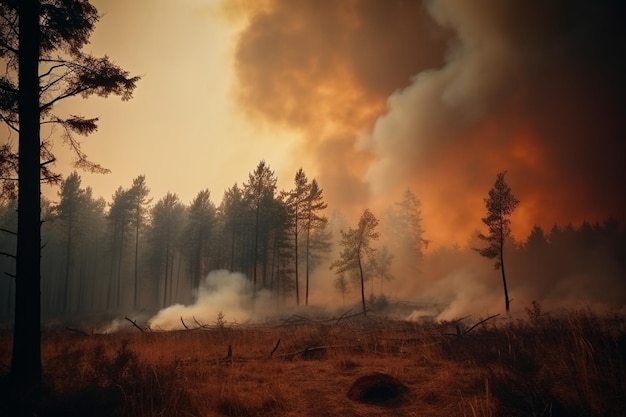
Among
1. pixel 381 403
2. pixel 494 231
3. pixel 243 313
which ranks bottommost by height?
pixel 243 313

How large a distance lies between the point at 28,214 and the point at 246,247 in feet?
132

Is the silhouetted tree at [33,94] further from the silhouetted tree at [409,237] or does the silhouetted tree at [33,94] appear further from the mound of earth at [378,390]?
the silhouetted tree at [409,237]

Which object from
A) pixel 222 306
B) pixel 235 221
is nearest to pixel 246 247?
pixel 235 221

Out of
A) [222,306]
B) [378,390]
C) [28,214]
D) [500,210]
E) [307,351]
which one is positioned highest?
[500,210]

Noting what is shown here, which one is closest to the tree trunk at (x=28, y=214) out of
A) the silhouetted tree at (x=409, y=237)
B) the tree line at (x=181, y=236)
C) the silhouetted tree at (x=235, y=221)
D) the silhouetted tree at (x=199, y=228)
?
the tree line at (x=181, y=236)

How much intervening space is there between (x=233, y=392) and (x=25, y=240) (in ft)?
18.6

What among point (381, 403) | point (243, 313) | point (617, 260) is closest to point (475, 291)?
point (617, 260)

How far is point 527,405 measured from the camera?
4348mm

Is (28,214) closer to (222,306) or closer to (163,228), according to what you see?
(222,306)

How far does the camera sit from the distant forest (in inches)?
1596

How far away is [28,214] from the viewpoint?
7.04m

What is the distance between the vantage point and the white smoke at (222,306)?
28233 millimetres

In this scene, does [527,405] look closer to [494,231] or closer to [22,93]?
[22,93]

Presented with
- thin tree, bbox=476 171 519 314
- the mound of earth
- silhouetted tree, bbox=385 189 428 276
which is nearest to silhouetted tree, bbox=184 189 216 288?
silhouetted tree, bbox=385 189 428 276
